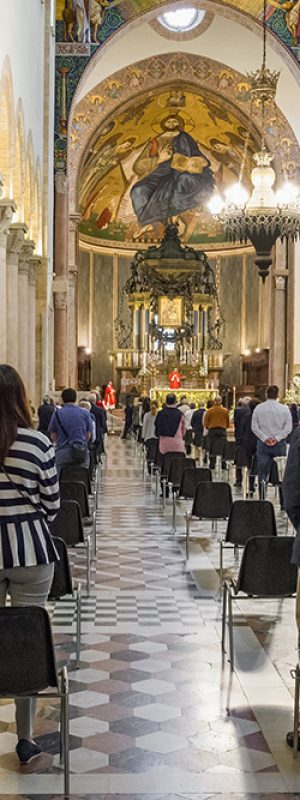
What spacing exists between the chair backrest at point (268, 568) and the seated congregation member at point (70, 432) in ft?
17.6

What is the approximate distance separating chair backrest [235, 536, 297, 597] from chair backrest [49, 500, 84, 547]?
1953 millimetres

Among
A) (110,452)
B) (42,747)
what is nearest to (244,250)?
(110,452)

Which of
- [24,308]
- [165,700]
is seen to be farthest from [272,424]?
[24,308]

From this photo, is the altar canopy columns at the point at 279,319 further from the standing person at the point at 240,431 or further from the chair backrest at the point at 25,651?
the chair backrest at the point at 25,651

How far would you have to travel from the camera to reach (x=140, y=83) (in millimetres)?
33250

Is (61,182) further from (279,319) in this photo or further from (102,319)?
(102,319)

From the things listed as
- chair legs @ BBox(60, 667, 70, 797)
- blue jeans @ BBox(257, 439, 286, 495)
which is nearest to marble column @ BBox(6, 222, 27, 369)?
blue jeans @ BBox(257, 439, 286, 495)

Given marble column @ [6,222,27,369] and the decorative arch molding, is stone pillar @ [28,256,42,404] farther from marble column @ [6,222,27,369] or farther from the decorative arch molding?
the decorative arch molding

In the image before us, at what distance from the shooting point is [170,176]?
136 ft

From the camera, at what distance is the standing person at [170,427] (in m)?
14.4

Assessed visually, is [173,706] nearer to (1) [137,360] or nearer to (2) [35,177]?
(2) [35,177]

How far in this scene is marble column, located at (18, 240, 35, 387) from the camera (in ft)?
60.5


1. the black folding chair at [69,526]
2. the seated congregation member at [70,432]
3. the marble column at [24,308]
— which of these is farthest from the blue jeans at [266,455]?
the marble column at [24,308]

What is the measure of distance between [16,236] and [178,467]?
5.39 metres
